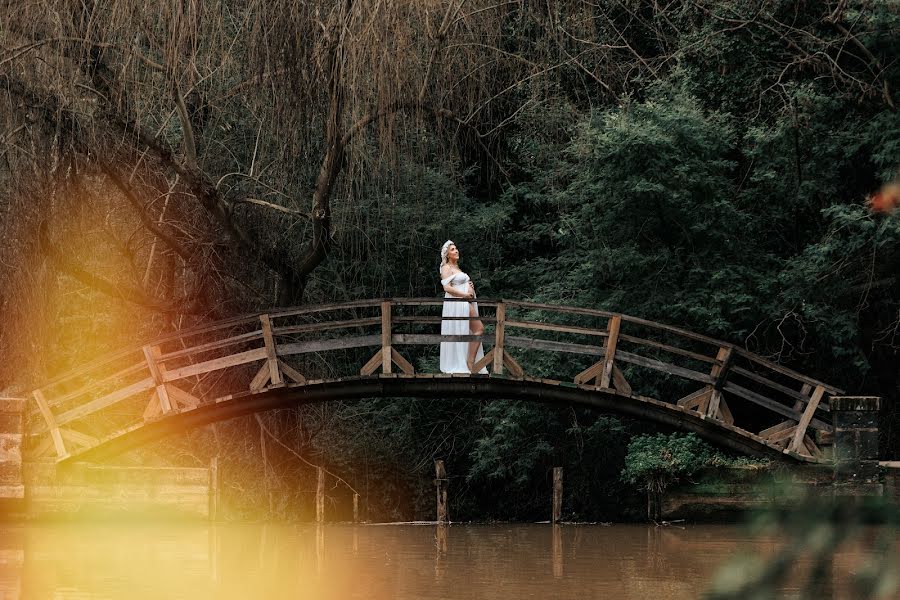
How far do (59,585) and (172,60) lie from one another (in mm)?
6031

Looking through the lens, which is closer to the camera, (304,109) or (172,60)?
(172,60)

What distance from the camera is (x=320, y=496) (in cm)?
2180

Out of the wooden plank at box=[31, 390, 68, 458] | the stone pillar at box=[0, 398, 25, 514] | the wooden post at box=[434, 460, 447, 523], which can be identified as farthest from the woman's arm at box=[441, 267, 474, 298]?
the stone pillar at box=[0, 398, 25, 514]

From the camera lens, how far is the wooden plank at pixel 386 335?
15875mm

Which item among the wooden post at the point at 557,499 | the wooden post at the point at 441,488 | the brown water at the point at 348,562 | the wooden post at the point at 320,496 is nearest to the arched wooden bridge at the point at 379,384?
the brown water at the point at 348,562

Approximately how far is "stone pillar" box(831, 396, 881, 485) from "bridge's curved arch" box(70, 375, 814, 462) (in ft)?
Answer: 1.63

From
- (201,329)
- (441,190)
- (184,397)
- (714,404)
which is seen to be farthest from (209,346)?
(714,404)

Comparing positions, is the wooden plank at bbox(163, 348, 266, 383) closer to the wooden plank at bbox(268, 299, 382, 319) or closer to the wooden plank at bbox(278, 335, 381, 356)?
the wooden plank at bbox(278, 335, 381, 356)

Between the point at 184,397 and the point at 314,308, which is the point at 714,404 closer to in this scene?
the point at 314,308

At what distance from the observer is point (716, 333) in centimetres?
1992

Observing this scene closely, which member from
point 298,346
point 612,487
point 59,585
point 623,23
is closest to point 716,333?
point 612,487

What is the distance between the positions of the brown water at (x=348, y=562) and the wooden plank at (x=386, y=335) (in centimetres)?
220

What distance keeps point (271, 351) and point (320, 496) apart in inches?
260

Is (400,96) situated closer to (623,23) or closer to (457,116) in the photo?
(457,116)
